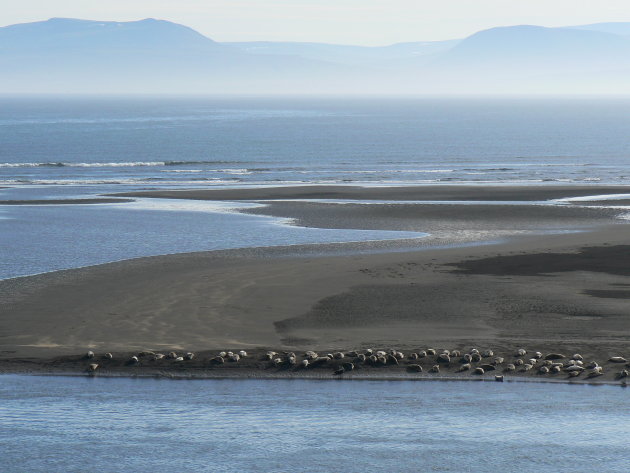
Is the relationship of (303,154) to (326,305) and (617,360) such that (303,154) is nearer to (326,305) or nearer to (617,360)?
(326,305)

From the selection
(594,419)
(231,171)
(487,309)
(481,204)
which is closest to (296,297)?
(487,309)

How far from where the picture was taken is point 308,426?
2088 cm

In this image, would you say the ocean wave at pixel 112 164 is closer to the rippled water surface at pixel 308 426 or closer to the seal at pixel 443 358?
the rippled water surface at pixel 308 426

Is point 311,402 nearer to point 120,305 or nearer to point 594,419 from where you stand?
point 594,419

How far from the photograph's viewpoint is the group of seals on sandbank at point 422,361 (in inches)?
947

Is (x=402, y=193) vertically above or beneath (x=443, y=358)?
above

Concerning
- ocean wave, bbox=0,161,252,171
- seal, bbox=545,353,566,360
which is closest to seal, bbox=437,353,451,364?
seal, bbox=545,353,566,360

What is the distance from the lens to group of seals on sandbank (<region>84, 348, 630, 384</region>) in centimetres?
2405

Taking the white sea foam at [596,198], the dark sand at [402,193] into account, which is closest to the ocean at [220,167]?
the dark sand at [402,193]

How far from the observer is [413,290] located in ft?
108

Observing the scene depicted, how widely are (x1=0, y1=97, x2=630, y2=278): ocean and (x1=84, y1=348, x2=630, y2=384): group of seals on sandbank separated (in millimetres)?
12816

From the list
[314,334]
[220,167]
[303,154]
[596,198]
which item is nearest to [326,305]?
[314,334]

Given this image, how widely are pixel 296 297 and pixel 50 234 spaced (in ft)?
59.0

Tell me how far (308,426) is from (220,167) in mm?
70821
